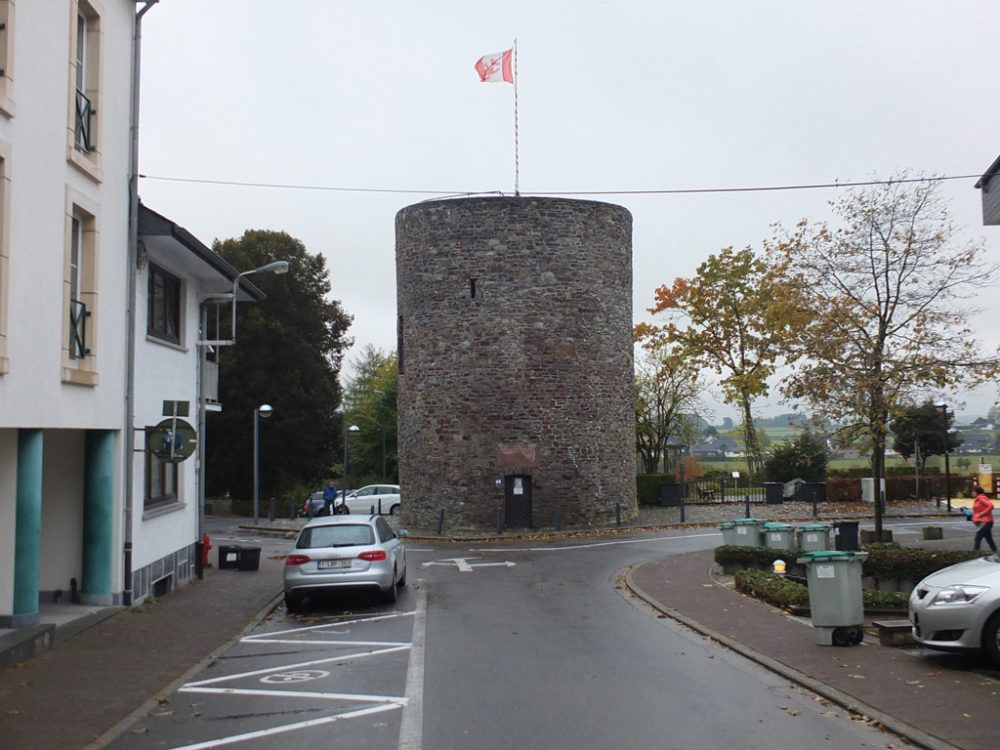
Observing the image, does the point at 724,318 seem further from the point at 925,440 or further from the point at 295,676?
the point at 295,676

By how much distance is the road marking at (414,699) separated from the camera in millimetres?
7677

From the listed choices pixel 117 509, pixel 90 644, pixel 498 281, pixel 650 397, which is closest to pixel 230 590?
pixel 117 509

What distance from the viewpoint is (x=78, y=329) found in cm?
1334

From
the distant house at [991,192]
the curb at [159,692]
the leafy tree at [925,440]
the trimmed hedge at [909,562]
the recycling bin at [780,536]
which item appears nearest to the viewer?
the curb at [159,692]

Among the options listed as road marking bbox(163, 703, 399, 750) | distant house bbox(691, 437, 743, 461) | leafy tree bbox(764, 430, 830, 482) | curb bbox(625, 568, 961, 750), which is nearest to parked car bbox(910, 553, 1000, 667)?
curb bbox(625, 568, 961, 750)

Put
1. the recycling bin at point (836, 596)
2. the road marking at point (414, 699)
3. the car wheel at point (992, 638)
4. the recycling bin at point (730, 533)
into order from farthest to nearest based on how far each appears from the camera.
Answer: the recycling bin at point (730, 533) < the recycling bin at point (836, 596) < the car wheel at point (992, 638) < the road marking at point (414, 699)

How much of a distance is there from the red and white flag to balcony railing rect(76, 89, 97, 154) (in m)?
19.5

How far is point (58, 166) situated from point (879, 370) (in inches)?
640

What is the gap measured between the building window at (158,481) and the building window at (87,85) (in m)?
4.39

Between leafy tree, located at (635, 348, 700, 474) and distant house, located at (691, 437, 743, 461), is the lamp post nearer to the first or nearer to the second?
leafy tree, located at (635, 348, 700, 474)

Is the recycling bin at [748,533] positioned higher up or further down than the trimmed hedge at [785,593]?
higher up

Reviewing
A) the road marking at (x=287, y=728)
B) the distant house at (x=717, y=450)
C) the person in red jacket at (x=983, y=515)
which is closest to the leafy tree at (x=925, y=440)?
the person in red jacket at (x=983, y=515)

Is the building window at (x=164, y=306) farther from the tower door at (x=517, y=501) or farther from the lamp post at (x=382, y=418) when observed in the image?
the lamp post at (x=382, y=418)

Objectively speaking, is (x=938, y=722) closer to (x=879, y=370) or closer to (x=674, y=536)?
(x=879, y=370)
